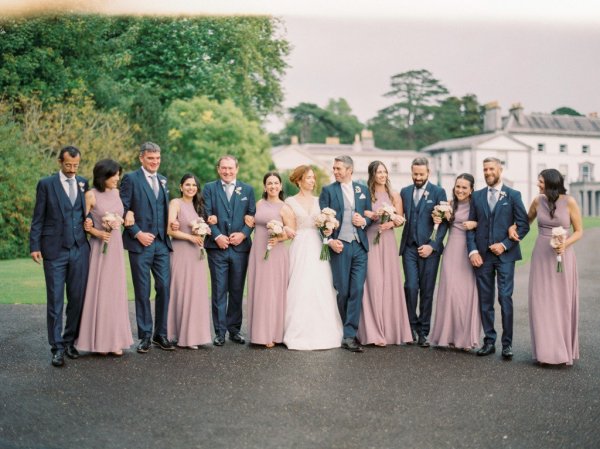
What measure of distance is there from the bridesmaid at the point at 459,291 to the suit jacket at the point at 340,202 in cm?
82

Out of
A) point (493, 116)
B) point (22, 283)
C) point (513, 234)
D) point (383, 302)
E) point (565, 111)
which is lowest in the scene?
point (22, 283)

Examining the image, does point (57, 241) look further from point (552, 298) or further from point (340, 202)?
point (552, 298)

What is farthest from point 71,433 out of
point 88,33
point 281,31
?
point 281,31

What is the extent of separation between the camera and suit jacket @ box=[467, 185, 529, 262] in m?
7.90

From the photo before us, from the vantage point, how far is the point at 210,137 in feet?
129

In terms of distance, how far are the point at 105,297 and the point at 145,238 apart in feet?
2.47

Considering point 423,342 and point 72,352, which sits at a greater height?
point 72,352

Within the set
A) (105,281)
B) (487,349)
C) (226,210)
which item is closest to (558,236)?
(487,349)

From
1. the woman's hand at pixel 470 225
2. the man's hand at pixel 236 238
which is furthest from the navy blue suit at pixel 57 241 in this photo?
the woman's hand at pixel 470 225

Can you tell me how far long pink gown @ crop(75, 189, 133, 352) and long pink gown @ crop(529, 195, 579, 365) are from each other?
14.0ft

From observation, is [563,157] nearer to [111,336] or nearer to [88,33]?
[88,33]

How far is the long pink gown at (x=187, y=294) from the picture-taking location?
8219 millimetres

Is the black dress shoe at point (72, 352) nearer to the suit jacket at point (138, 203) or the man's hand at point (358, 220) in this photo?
the suit jacket at point (138, 203)

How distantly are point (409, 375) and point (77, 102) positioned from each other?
26747 millimetres
